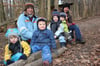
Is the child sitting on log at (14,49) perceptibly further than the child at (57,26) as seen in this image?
No

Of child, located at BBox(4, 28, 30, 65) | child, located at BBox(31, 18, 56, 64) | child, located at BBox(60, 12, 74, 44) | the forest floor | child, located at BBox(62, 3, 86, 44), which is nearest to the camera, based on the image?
child, located at BBox(4, 28, 30, 65)

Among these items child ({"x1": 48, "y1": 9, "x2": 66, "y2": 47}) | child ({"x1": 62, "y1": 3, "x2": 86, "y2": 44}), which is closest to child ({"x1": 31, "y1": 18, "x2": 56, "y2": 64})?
child ({"x1": 48, "y1": 9, "x2": 66, "y2": 47})

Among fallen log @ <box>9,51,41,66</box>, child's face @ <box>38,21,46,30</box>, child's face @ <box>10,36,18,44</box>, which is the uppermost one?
child's face @ <box>38,21,46,30</box>

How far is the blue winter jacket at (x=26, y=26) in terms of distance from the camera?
5227 mm

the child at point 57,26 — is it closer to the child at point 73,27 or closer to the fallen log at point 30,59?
the child at point 73,27

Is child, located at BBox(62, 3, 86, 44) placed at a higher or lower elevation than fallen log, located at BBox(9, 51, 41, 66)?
higher

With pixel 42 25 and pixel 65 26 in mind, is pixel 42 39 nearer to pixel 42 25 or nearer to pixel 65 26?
pixel 42 25

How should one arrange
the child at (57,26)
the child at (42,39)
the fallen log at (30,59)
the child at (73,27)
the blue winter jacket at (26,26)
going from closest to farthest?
1. the fallen log at (30,59)
2. the child at (42,39)
3. the blue winter jacket at (26,26)
4. the child at (57,26)
5. the child at (73,27)

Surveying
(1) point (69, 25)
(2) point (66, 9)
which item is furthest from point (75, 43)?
(2) point (66, 9)

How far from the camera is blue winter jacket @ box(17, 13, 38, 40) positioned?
523cm

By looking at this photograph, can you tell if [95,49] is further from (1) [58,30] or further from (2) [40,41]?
(2) [40,41]

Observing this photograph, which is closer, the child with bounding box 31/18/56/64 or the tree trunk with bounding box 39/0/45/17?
the child with bounding box 31/18/56/64

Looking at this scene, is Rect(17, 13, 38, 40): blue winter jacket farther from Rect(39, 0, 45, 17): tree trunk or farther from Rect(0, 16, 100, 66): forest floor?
Rect(39, 0, 45, 17): tree trunk

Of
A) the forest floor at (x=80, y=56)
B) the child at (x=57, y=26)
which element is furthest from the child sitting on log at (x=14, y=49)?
the child at (x=57, y=26)
